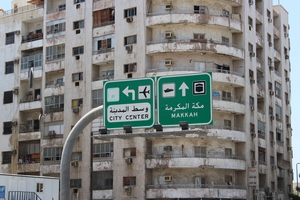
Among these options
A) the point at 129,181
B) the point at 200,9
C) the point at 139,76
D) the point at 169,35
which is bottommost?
the point at 129,181

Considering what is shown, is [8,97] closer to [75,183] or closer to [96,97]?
[96,97]

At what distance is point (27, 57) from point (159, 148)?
1866 cm

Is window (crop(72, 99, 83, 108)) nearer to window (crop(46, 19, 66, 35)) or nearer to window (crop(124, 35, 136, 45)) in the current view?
window (crop(124, 35, 136, 45))

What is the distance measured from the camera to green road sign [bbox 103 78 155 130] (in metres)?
22.3

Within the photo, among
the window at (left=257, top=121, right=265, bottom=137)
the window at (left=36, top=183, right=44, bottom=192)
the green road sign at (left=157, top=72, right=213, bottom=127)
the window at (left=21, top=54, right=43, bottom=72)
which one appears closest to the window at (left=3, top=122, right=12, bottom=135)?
the window at (left=21, top=54, right=43, bottom=72)

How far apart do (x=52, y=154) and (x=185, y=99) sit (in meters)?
37.5

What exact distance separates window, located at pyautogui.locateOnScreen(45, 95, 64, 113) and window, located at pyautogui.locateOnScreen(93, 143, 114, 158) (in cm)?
597

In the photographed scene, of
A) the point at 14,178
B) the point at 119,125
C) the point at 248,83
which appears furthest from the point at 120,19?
the point at 119,125

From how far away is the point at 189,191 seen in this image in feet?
166

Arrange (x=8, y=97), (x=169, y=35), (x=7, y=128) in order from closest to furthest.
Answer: (x=169, y=35) < (x=7, y=128) < (x=8, y=97)

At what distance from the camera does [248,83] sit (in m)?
56.2

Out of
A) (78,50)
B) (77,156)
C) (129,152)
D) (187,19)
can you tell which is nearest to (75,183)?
(77,156)

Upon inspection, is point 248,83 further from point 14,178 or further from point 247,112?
point 14,178

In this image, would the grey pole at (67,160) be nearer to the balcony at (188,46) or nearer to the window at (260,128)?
the balcony at (188,46)
